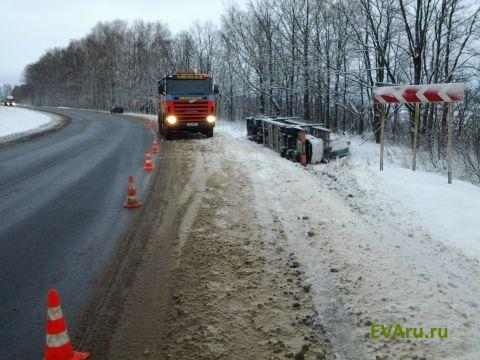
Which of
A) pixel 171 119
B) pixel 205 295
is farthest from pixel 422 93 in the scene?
pixel 171 119

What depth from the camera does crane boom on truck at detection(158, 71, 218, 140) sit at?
1905cm

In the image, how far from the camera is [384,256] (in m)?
5.15

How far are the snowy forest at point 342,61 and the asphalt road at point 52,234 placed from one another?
8.91 m

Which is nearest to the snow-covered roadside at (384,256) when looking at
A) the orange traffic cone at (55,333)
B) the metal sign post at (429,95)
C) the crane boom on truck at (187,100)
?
the metal sign post at (429,95)

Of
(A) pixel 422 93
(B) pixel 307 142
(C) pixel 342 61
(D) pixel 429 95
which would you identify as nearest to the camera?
(D) pixel 429 95

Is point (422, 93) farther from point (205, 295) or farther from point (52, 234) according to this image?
point (52, 234)

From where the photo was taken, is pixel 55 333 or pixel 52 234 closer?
pixel 55 333

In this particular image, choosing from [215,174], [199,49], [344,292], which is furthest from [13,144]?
[199,49]

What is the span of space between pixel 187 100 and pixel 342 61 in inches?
547

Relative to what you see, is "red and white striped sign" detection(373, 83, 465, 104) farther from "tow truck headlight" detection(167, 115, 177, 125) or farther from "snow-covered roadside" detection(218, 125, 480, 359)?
"tow truck headlight" detection(167, 115, 177, 125)

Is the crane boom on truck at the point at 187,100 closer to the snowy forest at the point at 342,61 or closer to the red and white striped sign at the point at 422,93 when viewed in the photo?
the snowy forest at the point at 342,61

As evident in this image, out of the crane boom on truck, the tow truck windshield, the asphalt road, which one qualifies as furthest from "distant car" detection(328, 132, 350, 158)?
the tow truck windshield

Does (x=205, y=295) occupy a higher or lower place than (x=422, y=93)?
lower
